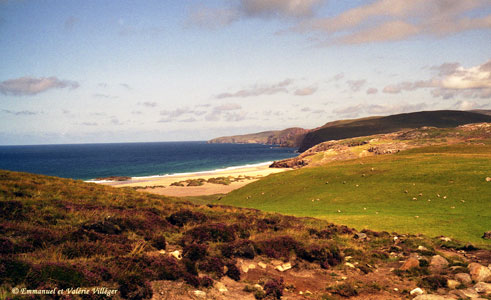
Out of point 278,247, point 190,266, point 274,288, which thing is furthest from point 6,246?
point 278,247

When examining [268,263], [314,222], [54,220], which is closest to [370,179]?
[314,222]

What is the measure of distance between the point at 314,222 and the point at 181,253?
39.8ft

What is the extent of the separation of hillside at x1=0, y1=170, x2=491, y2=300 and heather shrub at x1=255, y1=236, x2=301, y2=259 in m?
0.05

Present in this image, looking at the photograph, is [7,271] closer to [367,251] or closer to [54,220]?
[54,220]

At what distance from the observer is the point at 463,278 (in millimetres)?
10336

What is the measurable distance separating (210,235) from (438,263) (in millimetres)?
11135

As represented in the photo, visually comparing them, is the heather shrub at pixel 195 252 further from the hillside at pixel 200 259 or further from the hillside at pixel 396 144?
the hillside at pixel 396 144

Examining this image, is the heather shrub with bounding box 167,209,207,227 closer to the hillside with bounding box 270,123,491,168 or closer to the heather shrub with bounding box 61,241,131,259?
the heather shrub with bounding box 61,241,131,259

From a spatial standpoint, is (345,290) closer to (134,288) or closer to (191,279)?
(191,279)

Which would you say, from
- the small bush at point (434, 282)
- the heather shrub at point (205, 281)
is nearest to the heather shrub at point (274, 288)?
the heather shrub at point (205, 281)

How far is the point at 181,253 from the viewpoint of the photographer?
38.9 feet

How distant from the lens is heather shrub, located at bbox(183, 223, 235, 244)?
1385 cm

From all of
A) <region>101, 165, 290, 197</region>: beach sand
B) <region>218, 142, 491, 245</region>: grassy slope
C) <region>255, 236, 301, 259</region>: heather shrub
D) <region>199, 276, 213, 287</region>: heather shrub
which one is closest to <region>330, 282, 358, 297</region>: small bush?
<region>255, 236, 301, 259</region>: heather shrub

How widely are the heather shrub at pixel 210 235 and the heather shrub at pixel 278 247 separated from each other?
6.27 ft
